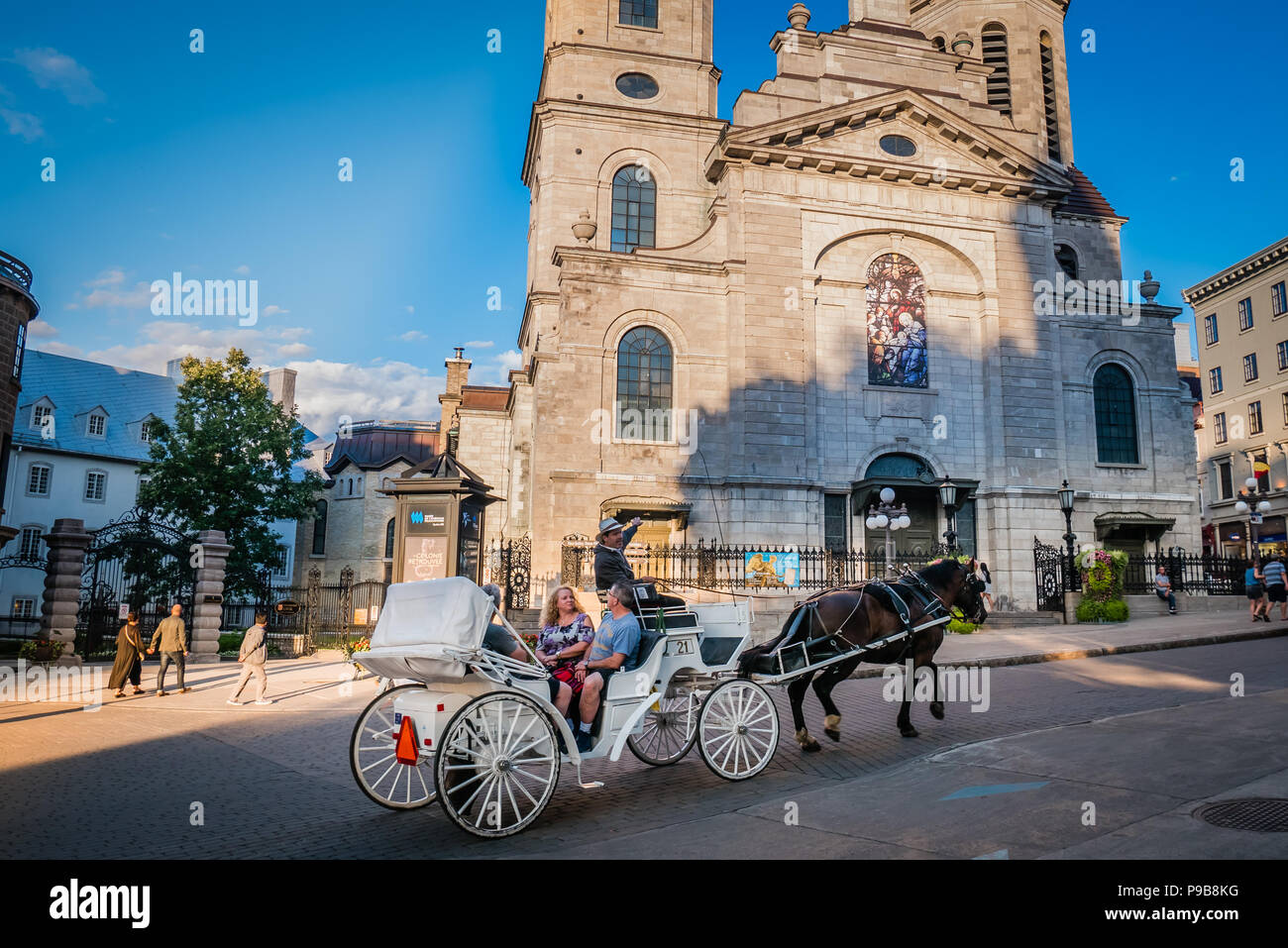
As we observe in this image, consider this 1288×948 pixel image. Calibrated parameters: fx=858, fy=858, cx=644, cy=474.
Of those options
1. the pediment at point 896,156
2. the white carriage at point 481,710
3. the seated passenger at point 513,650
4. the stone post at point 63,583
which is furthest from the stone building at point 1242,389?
the stone post at point 63,583

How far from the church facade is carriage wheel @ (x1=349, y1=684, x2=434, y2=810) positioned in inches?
675

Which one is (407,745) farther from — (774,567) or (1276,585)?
(1276,585)

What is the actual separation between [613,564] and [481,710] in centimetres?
279

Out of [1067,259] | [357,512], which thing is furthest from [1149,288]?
[357,512]

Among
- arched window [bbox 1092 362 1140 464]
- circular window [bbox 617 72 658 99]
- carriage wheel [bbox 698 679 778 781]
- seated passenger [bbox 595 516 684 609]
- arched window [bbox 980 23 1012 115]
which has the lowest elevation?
carriage wheel [bbox 698 679 778 781]

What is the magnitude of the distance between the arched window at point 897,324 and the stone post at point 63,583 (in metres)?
23.5

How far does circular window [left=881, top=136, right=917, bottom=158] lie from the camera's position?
30156 mm

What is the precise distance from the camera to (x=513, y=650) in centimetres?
730

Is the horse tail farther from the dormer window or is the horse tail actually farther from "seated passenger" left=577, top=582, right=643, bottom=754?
the dormer window

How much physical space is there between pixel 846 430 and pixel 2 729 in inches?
925

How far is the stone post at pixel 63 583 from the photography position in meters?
19.6

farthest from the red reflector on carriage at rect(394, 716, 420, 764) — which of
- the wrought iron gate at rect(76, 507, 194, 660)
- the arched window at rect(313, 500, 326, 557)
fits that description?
the arched window at rect(313, 500, 326, 557)

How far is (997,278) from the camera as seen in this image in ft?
100

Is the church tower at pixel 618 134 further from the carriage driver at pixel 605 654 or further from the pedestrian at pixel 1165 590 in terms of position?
the carriage driver at pixel 605 654
